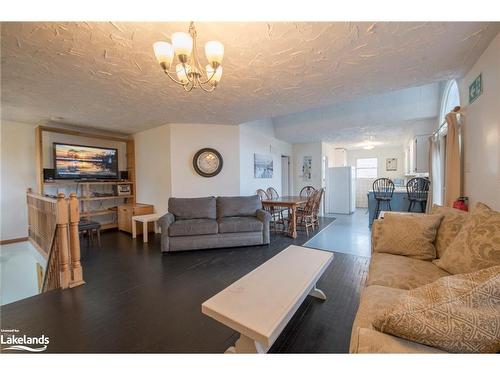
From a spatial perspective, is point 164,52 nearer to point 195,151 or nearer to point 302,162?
point 195,151

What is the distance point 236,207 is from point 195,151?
1556 millimetres

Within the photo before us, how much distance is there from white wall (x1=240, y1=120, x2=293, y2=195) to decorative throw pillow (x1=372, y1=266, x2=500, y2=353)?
4078 mm

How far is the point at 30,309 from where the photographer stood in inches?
73.0

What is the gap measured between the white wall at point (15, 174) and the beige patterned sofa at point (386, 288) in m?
6.09

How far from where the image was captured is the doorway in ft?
22.7

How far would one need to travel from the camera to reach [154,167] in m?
4.66

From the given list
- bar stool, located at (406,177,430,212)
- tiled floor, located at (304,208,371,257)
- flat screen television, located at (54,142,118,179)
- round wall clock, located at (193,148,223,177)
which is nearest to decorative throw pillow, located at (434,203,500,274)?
tiled floor, located at (304,208,371,257)

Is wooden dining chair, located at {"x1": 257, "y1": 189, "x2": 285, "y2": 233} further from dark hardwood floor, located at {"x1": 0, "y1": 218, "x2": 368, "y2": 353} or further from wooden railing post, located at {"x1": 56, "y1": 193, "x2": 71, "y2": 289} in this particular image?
wooden railing post, located at {"x1": 56, "y1": 193, "x2": 71, "y2": 289}

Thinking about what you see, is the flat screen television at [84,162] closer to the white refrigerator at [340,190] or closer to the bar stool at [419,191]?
the white refrigerator at [340,190]

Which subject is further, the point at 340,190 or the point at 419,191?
the point at 340,190

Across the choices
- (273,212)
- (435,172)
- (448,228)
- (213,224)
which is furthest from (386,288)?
(273,212)
